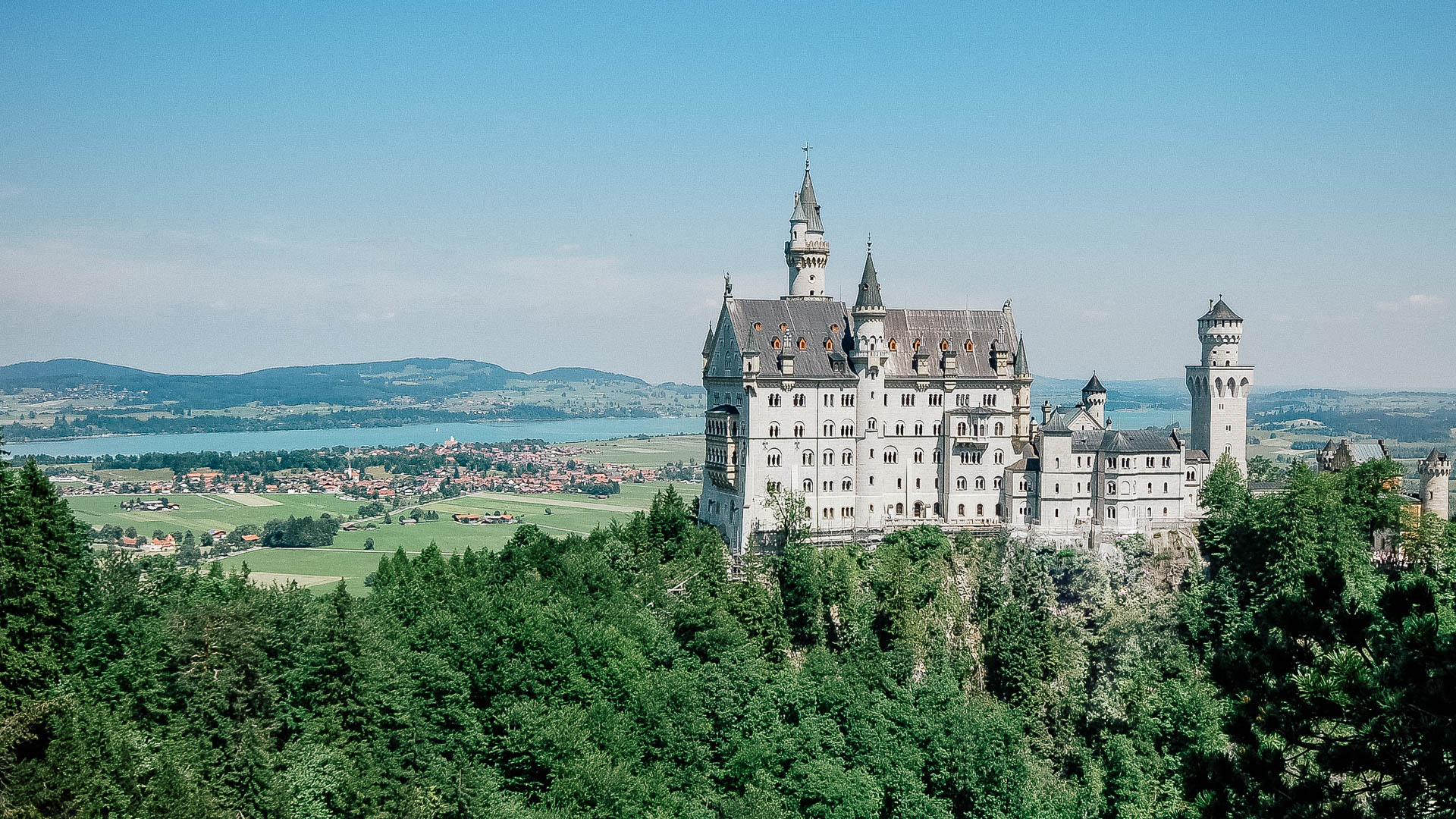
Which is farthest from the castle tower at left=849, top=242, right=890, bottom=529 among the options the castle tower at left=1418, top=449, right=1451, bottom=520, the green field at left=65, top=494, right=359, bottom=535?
the green field at left=65, top=494, right=359, bottom=535

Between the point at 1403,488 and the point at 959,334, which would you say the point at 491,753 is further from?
the point at 1403,488

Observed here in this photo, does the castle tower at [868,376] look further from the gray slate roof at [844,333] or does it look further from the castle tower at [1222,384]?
the castle tower at [1222,384]

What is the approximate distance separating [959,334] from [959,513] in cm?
1223

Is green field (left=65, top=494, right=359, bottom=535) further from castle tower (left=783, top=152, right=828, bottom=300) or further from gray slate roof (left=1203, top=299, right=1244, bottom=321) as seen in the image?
gray slate roof (left=1203, top=299, right=1244, bottom=321)

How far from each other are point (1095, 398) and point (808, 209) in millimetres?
23319

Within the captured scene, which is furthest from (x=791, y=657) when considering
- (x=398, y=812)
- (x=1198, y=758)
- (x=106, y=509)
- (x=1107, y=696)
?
(x=106, y=509)

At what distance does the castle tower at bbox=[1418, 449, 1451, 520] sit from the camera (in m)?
86.1

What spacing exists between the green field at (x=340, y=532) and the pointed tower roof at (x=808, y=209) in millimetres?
41457

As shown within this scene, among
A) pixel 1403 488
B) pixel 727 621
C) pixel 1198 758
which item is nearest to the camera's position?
pixel 1198 758

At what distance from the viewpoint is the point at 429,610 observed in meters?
63.8

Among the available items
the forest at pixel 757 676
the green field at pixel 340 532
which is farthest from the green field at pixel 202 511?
the forest at pixel 757 676

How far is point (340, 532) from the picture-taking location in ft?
515

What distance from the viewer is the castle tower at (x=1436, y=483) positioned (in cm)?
8606

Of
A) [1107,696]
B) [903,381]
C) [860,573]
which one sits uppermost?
[903,381]
